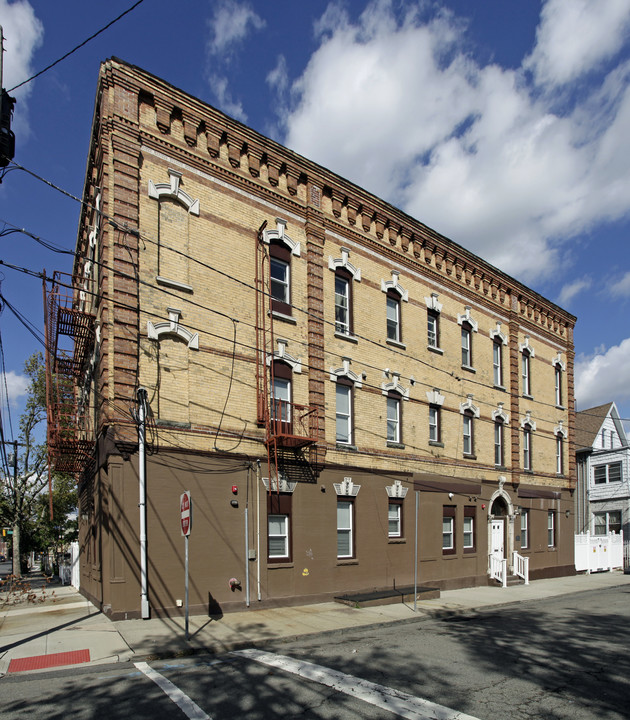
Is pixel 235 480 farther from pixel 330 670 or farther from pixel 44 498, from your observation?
pixel 44 498

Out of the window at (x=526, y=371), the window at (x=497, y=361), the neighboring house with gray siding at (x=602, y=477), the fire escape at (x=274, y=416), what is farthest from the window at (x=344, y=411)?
the neighboring house with gray siding at (x=602, y=477)

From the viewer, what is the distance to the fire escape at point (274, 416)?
16.3 metres

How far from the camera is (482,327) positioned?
25.6 m

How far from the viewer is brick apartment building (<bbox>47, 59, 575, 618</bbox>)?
46.7 feet

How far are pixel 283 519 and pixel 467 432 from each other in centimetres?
1020

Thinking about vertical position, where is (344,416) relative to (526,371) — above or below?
below

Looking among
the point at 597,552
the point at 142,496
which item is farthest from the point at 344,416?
the point at 597,552

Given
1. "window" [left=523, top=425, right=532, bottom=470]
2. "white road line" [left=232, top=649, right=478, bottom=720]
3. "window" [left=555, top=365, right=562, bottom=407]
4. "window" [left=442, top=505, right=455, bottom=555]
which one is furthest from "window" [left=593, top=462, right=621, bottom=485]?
"white road line" [left=232, top=649, right=478, bottom=720]

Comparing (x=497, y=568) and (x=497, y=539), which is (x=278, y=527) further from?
(x=497, y=539)

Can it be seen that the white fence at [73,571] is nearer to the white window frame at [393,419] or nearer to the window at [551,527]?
the white window frame at [393,419]

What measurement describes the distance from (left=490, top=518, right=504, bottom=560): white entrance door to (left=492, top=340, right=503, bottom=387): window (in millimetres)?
5684

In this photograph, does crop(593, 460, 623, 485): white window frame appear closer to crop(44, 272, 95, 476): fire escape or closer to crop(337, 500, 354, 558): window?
crop(337, 500, 354, 558): window

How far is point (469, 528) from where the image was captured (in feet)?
76.8

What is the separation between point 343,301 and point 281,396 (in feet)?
13.7
